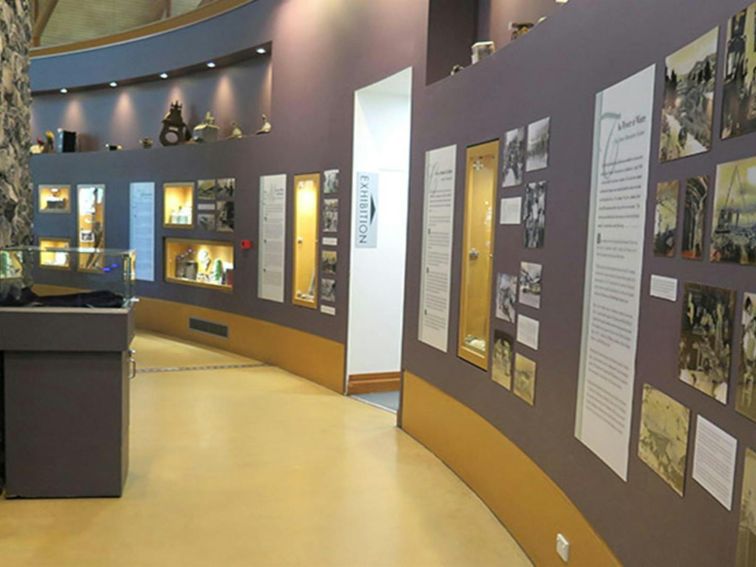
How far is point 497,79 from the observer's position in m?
3.91

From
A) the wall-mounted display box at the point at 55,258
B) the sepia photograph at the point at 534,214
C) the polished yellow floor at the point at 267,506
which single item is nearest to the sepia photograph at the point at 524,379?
the sepia photograph at the point at 534,214

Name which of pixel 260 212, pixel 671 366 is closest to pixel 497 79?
pixel 671 366

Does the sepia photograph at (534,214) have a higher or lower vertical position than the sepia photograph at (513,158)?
lower

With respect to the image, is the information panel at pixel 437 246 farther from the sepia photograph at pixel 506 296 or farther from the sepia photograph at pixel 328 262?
the sepia photograph at pixel 328 262

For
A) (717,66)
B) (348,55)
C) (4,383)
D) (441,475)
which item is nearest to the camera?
(717,66)

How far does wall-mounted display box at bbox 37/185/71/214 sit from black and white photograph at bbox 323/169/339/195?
20.5 feet

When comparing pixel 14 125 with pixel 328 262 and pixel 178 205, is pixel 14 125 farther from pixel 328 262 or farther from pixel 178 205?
pixel 178 205

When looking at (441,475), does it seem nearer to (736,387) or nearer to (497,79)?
(497,79)

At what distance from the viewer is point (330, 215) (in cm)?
691

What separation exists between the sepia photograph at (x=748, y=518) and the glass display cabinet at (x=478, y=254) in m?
2.35

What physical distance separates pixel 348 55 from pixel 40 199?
24.8ft

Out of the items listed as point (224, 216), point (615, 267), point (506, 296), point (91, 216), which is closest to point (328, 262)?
point (224, 216)

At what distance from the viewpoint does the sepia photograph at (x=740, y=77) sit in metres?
1.66

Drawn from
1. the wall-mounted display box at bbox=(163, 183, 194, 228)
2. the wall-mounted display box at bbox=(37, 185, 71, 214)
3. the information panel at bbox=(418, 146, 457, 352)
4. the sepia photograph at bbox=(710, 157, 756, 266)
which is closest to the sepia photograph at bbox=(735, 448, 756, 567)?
the sepia photograph at bbox=(710, 157, 756, 266)
